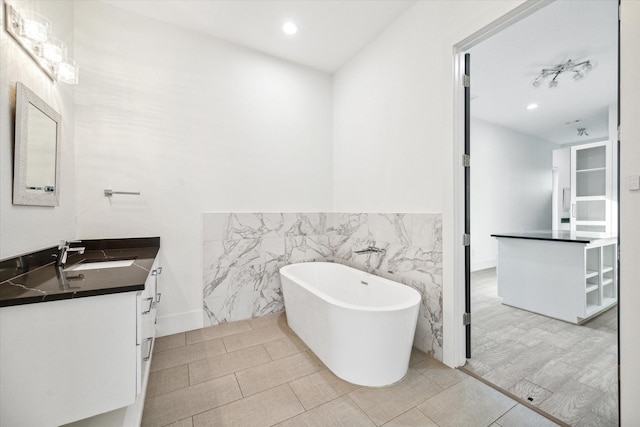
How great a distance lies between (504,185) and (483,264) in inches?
68.8

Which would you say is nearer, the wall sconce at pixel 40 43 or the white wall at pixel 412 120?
the wall sconce at pixel 40 43

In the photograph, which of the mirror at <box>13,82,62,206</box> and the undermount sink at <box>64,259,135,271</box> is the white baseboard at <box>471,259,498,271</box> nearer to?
the undermount sink at <box>64,259,135,271</box>

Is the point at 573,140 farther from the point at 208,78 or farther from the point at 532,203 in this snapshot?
the point at 208,78

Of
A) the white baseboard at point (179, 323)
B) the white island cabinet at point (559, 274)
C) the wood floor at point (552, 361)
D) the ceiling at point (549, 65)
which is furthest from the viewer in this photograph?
the white island cabinet at point (559, 274)

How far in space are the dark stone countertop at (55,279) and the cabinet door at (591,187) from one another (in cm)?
582

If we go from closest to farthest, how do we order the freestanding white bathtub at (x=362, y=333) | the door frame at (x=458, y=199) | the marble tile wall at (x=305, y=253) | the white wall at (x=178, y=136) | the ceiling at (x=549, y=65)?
the freestanding white bathtub at (x=362, y=333) < the door frame at (x=458, y=199) < the marble tile wall at (x=305, y=253) < the white wall at (x=178, y=136) < the ceiling at (x=549, y=65)

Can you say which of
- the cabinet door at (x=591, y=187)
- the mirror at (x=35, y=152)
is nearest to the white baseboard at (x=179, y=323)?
the mirror at (x=35, y=152)

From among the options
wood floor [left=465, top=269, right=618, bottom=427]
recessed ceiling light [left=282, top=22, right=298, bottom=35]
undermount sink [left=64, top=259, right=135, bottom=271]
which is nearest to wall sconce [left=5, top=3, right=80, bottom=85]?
undermount sink [left=64, top=259, right=135, bottom=271]

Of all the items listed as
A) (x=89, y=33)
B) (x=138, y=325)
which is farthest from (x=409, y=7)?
(x=138, y=325)

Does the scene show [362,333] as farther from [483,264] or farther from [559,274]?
[483,264]

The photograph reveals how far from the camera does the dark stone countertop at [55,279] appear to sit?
3.43 ft

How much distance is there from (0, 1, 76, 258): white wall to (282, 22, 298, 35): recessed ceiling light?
1.76m

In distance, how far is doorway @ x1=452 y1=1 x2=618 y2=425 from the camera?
67.6 inches

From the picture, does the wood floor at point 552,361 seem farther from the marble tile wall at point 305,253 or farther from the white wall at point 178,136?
the white wall at point 178,136
